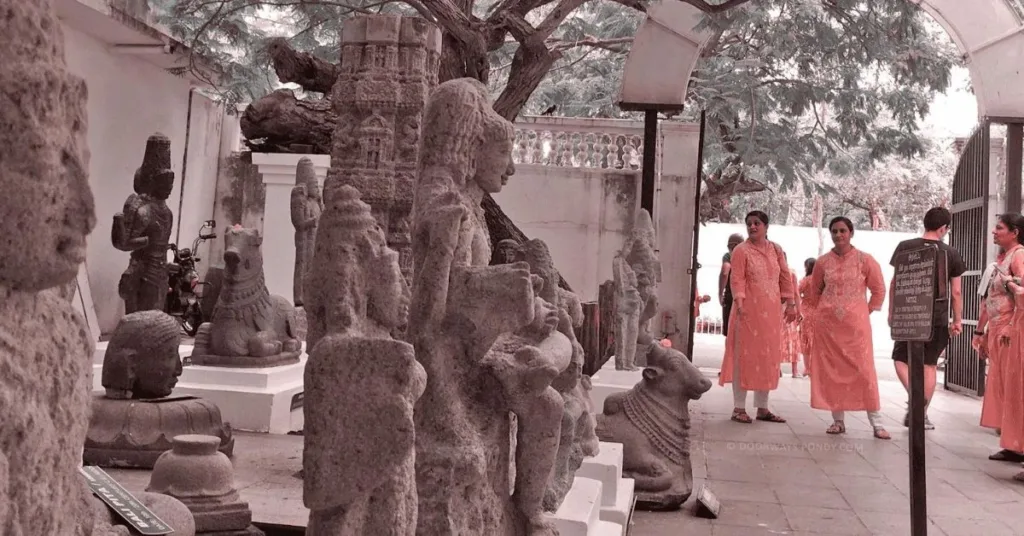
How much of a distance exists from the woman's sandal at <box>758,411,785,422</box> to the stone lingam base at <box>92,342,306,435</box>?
4.97 m

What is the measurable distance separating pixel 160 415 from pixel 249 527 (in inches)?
54.3

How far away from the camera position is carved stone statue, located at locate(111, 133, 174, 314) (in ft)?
20.6

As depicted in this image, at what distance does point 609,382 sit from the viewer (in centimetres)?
816

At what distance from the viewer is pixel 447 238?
258 centimetres

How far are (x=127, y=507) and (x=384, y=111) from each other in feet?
14.4

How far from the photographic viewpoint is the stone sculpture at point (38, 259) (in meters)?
1.08

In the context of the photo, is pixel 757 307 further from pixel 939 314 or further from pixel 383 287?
pixel 383 287

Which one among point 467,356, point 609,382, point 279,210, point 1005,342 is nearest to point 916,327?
point 467,356

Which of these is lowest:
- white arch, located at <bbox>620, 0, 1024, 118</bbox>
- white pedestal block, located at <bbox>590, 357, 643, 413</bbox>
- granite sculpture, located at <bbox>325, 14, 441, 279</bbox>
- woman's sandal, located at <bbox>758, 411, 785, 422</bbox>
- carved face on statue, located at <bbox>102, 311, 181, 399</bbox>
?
woman's sandal, located at <bbox>758, 411, 785, 422</bbox>

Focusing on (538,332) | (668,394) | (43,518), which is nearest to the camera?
(43,518)

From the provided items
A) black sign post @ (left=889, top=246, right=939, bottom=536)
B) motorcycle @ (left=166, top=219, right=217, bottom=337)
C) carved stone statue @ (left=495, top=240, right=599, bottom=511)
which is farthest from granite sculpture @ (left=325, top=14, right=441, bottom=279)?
motorcycle @ (left=166, top=219, right=217, bottom=337)

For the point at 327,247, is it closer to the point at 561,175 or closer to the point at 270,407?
the point at 270,407

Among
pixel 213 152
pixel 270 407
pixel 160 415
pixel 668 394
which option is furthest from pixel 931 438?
A: pixel 213 152

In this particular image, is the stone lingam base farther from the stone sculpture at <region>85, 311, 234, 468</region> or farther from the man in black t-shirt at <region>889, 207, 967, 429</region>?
the man in black t-shirt at <region>889, 207, 967, 429</region>
